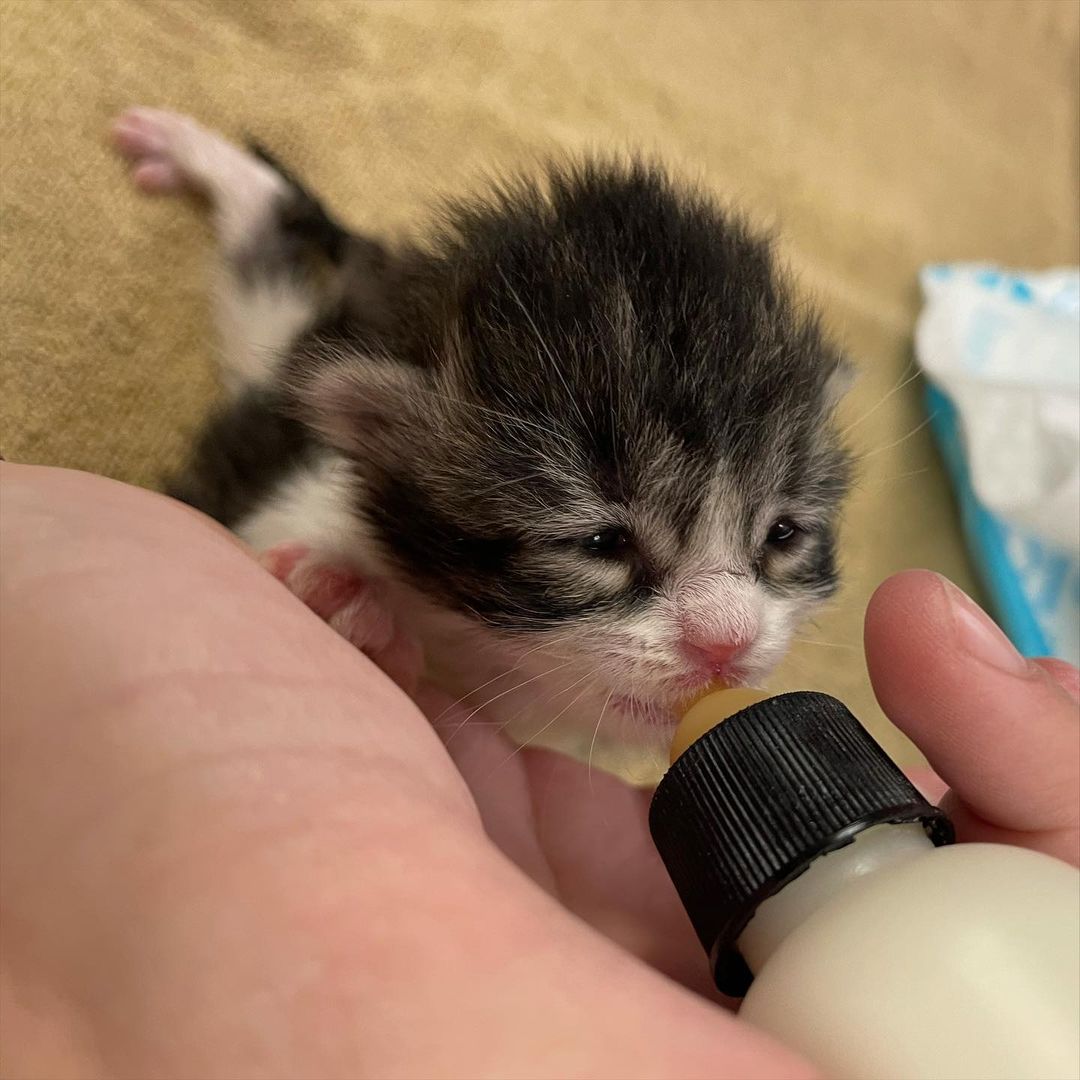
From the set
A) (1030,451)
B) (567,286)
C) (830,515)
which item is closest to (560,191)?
(567,286)

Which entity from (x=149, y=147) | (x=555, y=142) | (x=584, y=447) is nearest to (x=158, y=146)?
(x=149, y=147)

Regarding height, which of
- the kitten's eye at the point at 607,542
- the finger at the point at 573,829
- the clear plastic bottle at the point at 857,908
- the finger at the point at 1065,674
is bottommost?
the finger at the point at 573,829

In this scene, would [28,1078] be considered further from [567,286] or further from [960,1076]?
[567,286]

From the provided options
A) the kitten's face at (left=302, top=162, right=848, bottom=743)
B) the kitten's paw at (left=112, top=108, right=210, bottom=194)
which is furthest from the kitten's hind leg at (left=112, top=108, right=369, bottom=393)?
the kitten's face at (left=302, top=162, right=848, bottom=743)

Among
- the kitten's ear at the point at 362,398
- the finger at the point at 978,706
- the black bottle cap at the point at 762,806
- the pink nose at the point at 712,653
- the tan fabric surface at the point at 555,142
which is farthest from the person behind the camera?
the tan fabric surface at the point at 555,142

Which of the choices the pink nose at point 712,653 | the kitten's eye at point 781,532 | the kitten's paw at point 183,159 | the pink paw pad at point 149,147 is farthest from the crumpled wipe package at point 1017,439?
the pink paw pad at point 149,147

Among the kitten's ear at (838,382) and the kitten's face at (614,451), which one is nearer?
the kitten's face at (614,451)

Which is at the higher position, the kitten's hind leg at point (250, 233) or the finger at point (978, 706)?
the finger at point (978, 706)

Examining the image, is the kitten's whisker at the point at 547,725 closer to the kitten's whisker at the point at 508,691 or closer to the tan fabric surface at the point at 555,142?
the kitten's whisker at the point at 508,691
